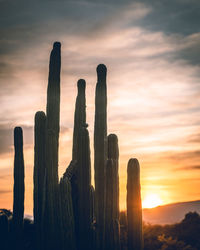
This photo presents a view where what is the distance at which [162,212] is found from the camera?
223ft

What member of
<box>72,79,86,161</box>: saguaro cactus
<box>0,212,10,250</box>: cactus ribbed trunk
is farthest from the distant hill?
<box>72,79,86,161</box>: saguaro cactus

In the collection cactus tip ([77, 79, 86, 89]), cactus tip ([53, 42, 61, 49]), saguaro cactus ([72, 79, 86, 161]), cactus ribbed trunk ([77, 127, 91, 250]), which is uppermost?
cactus tip ([53, 42, 61, 49])

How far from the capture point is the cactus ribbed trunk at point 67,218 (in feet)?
44.0

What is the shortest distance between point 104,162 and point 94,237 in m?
2.24

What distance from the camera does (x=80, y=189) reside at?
13875 mm

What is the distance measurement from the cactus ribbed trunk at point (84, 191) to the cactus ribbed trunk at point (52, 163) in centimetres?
69

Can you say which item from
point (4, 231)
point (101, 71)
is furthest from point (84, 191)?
point (101, 71)

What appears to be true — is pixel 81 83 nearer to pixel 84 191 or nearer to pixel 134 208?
pixel 84 191

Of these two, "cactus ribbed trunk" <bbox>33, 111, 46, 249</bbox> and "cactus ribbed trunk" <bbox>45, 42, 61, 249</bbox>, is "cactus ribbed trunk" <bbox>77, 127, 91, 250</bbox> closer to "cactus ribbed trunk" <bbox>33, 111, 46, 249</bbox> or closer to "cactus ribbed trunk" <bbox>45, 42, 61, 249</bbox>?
"cactus ribbed trunk" <bbox>45, 42, 61, 249</bbox>

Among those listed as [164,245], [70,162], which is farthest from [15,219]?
[164,245]

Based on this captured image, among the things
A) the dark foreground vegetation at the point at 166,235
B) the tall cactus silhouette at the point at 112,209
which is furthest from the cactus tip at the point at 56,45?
the dark foreground vegetation at the point at 166,235

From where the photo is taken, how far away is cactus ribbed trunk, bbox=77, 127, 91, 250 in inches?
540

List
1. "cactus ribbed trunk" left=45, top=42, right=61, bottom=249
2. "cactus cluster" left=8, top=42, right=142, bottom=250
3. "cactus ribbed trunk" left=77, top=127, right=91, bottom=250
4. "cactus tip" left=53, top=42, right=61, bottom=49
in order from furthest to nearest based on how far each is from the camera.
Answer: "cactus tip" left=53, top=42, right=61, bottom=49 → "cactus ribbed trunk" left=45, top=42, right=61, bottom=249 → "cactus ribbed trunk" left=77, top=127, right=91, bottom=250 → "cactus cluster" left=8, top=42, right=142, bottom=250

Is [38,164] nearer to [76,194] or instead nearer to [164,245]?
[76,194]
